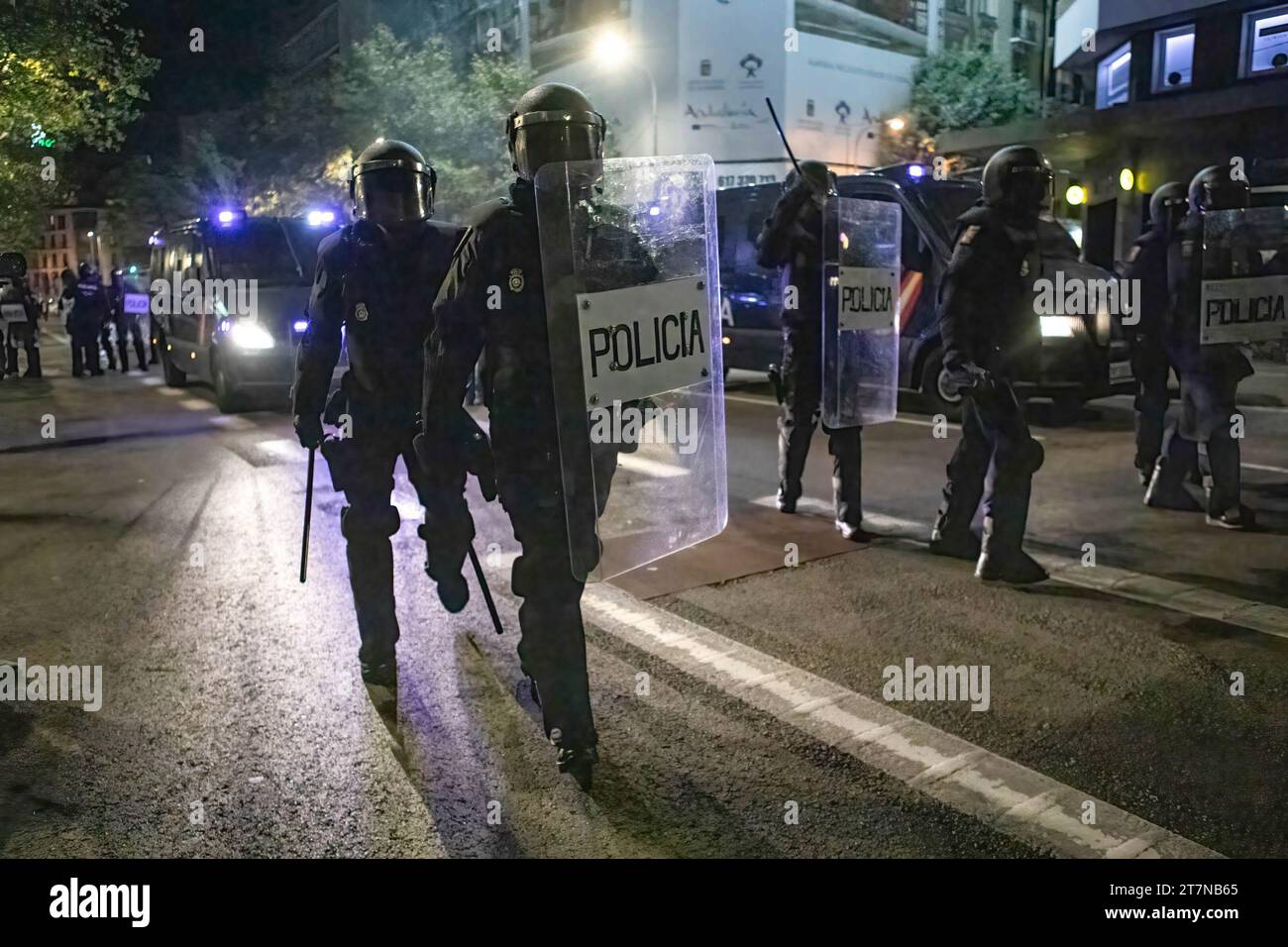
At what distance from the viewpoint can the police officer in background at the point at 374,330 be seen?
13.9 ft

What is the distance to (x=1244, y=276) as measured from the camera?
6.67m

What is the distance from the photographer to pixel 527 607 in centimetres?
361

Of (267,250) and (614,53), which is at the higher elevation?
(614,53)

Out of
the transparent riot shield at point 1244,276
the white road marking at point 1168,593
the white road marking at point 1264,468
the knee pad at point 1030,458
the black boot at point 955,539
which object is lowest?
the white road marking at point 1264,468

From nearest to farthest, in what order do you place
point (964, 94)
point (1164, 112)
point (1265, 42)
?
1. point (1164, 112)
2. point (1265, 42)
3. point (964, 94)

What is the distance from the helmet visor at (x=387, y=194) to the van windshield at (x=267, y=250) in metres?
9.23

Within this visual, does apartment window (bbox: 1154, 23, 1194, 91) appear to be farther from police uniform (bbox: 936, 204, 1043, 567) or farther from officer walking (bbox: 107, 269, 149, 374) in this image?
officer walking (bbox: 107, 269, 149, 374)

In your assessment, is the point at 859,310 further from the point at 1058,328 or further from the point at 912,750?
the point at 1058,328

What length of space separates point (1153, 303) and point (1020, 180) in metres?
2.43

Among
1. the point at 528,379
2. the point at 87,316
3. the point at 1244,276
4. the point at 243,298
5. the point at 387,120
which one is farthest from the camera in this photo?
the point at 387,120

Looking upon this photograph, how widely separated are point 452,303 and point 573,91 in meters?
0.74

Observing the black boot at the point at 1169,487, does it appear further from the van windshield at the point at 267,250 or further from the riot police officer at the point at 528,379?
the van windshield at the point at 267,250

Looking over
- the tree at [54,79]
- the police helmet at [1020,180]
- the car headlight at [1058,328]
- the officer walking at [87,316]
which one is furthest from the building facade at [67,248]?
the police helmet at [1020,180]

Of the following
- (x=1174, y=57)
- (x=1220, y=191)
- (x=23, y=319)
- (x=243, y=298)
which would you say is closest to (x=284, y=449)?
(x=243, y=298)
